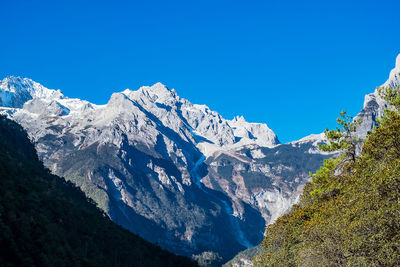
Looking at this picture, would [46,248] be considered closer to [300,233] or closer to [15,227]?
[15,227]

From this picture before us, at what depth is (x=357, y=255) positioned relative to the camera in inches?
1428

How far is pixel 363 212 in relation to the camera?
1462 inches

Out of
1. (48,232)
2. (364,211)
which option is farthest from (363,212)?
(48,232)

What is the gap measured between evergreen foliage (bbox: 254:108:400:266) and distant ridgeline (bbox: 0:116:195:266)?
1326 inches

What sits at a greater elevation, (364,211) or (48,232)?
(364,211)

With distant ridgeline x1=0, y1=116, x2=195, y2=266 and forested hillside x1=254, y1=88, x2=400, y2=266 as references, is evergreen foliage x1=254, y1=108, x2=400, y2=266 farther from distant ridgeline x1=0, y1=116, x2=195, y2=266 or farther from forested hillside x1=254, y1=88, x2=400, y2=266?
distant ridgeline x1=0, y1=116, x2=195, y2=266

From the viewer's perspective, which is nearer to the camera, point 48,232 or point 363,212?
point 363,212

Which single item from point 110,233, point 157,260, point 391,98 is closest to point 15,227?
point 391,98

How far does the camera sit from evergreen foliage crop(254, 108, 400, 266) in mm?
33750

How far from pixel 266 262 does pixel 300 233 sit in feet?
43.9

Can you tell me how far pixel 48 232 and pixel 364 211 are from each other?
43.9m

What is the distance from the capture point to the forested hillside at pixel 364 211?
33.8m

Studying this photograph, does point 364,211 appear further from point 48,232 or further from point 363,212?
point 48,232

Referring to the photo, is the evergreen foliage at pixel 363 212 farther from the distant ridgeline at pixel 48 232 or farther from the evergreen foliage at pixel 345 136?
the distant ridgeline at pixel 48 232
